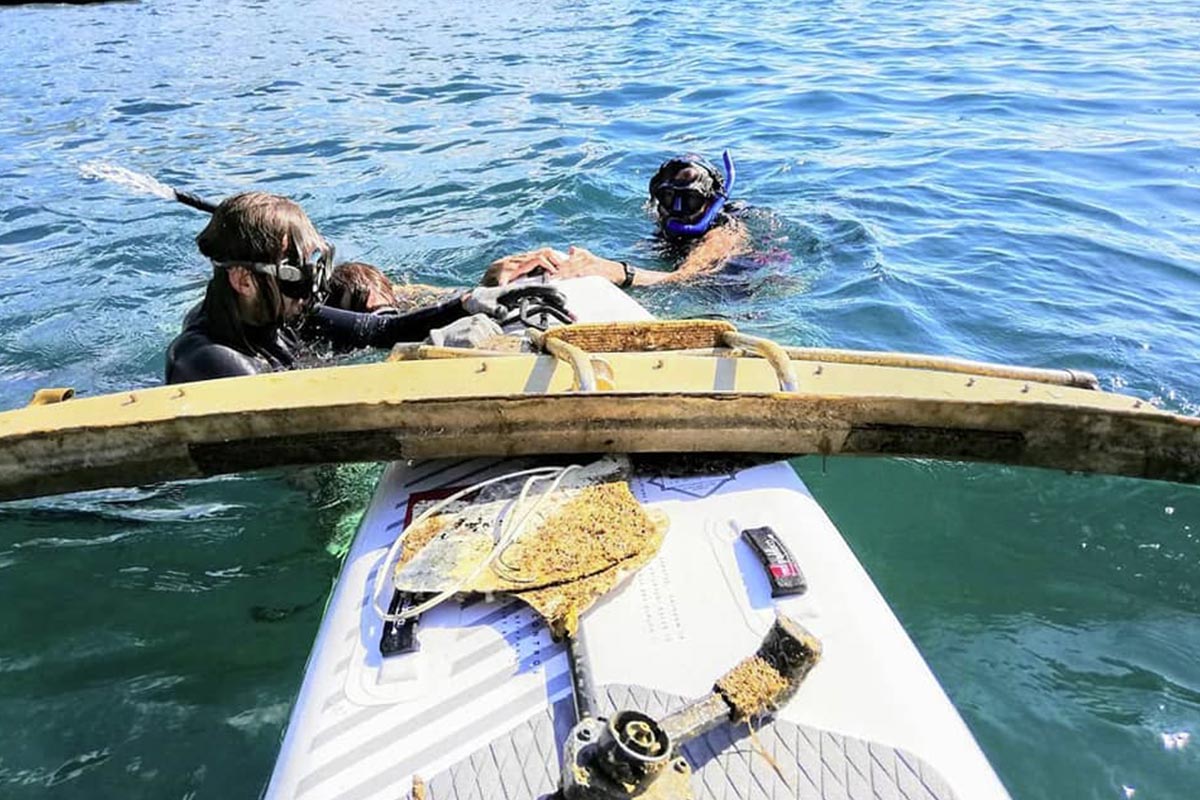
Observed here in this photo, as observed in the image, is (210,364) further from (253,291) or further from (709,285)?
(709,285)

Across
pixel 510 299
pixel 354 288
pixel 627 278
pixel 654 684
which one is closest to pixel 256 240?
pixel 510 299

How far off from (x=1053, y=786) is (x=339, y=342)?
3118 mm

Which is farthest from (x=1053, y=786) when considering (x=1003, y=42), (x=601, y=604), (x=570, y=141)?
(x=1003, y=42)

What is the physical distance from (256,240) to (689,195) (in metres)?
3.40

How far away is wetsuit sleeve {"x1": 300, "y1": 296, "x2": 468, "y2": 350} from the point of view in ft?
12.7

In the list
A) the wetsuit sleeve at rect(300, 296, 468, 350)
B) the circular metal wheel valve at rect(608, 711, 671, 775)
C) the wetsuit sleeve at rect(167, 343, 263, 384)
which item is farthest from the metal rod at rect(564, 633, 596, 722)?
the wetsuit sleeve at rect(300, 296, 468, 350)

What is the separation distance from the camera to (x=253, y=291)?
10.3 ft

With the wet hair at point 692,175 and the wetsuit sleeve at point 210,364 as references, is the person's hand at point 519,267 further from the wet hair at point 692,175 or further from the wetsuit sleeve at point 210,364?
the wetsuit sleeve at point 210,364

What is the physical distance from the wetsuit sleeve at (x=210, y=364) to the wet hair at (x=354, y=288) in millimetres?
1138

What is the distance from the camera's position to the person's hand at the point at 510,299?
3.63 meters

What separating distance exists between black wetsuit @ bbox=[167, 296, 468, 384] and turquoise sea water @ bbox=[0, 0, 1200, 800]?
58 cm

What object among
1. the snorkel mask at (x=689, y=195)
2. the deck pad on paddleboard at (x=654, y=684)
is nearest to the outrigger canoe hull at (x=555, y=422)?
the deck pad on paddleboard at (x=654, y=684)

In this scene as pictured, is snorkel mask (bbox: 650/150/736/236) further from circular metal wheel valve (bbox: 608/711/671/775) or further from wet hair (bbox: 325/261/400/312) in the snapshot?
circular metal wheel valve (bbox: 608/711/671/775)

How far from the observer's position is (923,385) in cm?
251
